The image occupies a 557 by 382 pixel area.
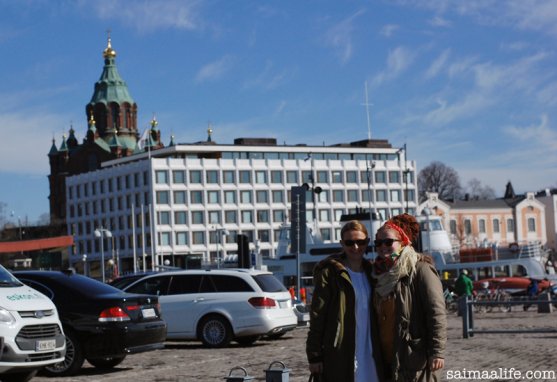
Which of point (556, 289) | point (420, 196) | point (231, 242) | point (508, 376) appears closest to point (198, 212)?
point (231, 242)

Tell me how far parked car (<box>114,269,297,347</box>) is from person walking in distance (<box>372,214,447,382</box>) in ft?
43.1

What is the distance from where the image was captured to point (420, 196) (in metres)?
148

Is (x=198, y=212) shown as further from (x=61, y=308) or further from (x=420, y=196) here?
(x=61, y=308)

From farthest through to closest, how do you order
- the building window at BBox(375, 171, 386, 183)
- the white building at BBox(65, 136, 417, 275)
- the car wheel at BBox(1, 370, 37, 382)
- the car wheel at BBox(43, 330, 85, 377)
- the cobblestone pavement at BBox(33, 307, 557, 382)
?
the building window at BBox(375, 171, 386, 183) < the white building at BBox(65, 136, 417, 275) < the car wheel at BBox(43, 330, 85, 377) < the cobblestone pavement at BBox(33, 307, 557, 382) < the car wheel at BBox(1, 370, 37, 382)

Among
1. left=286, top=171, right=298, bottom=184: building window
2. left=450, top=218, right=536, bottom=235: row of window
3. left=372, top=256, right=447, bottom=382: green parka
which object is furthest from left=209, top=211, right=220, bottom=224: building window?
left=372, top=256, right=447, bottom=382: green parka

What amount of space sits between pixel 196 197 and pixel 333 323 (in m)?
104

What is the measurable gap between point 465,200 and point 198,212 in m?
Answer: 48.6

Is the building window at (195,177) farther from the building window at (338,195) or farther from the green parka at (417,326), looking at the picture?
the green parka at (417,326)

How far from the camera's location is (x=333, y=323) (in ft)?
23.6

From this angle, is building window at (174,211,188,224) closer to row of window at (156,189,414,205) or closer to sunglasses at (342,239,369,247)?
row of window at (156,189,414,205)

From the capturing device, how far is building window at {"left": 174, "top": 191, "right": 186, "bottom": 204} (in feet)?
360

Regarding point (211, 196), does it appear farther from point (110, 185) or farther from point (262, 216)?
point (110, 185)

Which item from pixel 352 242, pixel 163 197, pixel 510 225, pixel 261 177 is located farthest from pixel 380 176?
pixel 352 242

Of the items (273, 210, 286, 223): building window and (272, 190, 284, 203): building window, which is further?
(272, 190, 284, 203): building window
